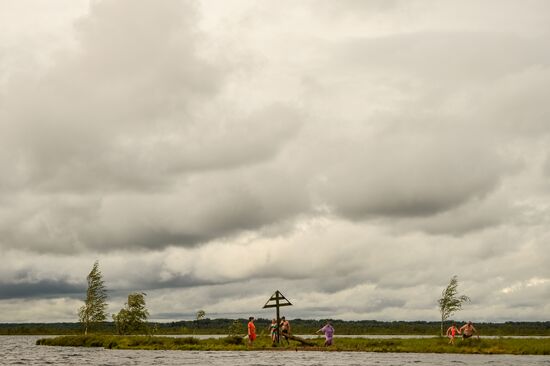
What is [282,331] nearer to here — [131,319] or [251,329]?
[251,329]

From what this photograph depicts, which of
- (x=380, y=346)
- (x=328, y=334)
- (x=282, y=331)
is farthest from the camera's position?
(x=282, y=331)

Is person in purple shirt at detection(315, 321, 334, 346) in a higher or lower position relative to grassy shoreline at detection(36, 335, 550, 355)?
higher

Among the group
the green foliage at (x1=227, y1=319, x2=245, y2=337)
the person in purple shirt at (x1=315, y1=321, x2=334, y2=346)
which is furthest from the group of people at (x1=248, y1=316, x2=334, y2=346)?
the green foliage at (x1=227, y1=319, x2=245, y2=337)

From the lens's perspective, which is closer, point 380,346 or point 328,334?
point 328,334

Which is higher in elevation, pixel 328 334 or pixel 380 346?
pixel 328 334

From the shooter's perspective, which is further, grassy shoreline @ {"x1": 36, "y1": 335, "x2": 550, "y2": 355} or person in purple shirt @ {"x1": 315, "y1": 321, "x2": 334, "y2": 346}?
person in purple shirt @ {"x1": 315, "y1": 321, "x2": 334, "y2": 346}

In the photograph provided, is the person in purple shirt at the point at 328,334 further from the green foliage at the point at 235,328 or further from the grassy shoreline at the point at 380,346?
the green foliage at the point at 235,328

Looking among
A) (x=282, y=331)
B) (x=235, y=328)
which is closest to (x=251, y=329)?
(x=282, y=331)

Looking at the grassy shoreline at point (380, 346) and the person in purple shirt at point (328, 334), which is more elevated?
the person in purple shirt at point (328, 334)

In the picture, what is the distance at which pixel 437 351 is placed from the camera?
66.4m

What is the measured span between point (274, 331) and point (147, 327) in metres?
59.7

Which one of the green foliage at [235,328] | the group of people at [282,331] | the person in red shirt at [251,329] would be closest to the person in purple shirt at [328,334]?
the group of people at [282,331]

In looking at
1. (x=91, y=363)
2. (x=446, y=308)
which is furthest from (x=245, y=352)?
(x=446, y=308)

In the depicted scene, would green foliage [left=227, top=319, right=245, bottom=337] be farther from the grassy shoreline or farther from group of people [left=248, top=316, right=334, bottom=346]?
group of people [left=248, top=316, right=334, bottom=346]
